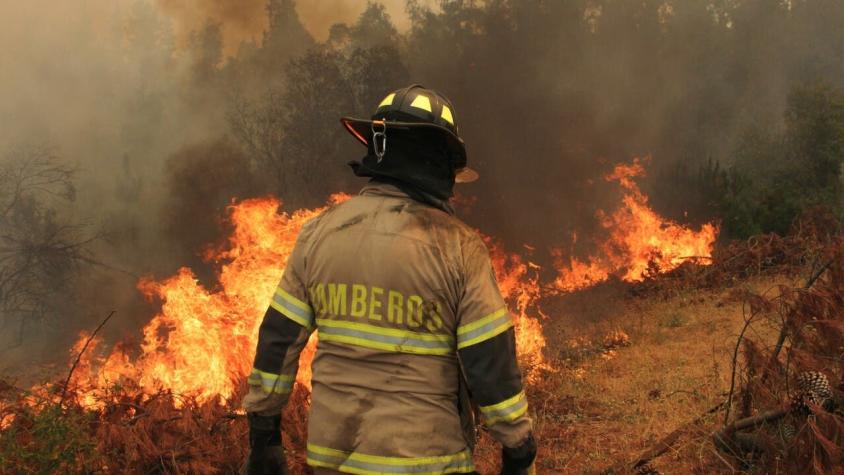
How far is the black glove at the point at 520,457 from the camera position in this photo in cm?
203

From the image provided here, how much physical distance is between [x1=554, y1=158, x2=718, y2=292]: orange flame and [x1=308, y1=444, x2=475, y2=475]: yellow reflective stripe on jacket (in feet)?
32.9

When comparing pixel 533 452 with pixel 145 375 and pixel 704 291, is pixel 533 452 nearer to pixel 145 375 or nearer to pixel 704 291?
pixel 145 375

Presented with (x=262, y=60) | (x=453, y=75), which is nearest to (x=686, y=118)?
(x=453, y=75)

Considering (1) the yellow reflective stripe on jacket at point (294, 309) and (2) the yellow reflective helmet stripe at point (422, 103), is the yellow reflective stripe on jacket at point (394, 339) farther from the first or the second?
(2) the yellow reflective helmet stripe at point (422, 103)

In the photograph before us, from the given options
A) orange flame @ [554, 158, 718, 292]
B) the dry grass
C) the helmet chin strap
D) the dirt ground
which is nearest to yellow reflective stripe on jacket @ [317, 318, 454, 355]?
the helmet chin strap

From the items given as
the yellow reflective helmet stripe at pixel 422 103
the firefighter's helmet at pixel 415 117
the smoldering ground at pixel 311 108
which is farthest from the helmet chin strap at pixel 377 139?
the smoldering ground at pixel 311 108

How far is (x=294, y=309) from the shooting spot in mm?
2242

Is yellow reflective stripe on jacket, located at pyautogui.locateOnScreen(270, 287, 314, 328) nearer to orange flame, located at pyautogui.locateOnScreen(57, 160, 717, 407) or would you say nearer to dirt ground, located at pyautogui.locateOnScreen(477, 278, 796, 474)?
dirt ground, located at pyautogui.locateOnScreen(477, 278, 796, 474)

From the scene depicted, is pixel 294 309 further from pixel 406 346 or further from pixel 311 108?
pixel 311 108

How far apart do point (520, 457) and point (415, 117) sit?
131 cm

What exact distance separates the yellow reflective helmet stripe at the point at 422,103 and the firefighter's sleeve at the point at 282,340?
2.24 feet

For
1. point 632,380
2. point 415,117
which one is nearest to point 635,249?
point 632,380

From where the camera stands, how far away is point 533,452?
2.06m

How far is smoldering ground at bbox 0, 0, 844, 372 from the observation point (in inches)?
496
